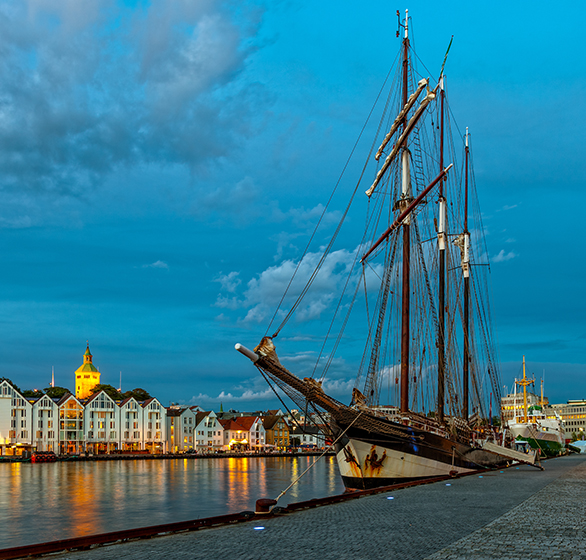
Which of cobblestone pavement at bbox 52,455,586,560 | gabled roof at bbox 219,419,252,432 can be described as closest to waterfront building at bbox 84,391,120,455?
gabled roof at bbox 219,419,252,432

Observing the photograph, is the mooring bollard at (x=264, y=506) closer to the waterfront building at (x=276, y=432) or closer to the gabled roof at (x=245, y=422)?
the gabled roof at (x=245, y=422)

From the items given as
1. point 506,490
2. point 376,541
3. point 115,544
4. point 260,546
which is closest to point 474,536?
point 376,541

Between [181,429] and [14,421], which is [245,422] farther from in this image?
[14,421]

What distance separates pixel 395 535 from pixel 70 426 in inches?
4391

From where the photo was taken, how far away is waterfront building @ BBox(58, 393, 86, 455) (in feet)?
373

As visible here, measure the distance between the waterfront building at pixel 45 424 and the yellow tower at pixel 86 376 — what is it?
5545 cm

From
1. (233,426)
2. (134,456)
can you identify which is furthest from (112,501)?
(233,426)

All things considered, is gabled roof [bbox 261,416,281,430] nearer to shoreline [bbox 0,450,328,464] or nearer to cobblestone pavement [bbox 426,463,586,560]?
shoreline [bbox 0,450,328,464]

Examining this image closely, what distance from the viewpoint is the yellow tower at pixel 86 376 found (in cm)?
16788

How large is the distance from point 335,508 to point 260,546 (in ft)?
24.4

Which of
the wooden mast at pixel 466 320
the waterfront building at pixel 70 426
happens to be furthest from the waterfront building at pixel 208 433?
the wooden mast at pixel 466 320

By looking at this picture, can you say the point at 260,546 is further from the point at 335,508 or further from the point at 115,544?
the point at 335,508

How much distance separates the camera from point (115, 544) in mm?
14602

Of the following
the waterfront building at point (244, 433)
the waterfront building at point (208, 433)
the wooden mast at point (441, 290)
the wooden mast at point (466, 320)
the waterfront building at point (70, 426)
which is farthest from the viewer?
the waterfront building at point (244, 433)
